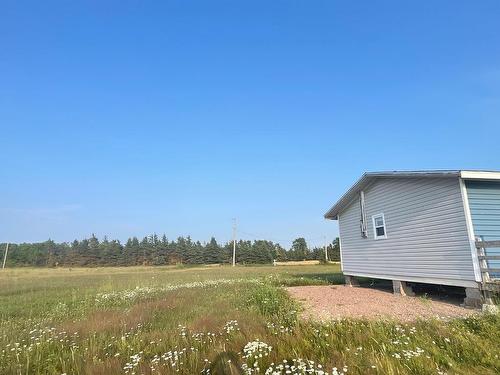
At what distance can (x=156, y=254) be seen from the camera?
398 ft

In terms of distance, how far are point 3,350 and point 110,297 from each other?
9.99 meters

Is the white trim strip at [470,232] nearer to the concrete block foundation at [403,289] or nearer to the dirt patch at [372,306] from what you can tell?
the dirt patch at [372,306]

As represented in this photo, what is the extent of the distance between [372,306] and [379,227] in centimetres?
586

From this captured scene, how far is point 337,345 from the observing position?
5562mm

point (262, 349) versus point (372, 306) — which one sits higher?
point (262, 349)

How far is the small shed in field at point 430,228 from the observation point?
12438mm

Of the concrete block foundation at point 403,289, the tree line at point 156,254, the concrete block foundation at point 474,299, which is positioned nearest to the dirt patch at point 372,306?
the concrete block foundation at point 474,299

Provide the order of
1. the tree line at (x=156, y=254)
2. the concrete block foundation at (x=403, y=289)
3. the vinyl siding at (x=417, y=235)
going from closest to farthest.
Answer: the vinyl siding at (x=417, y=235) < the concrete block foundation at (x=403, y=289) < the tree line at (x=156, y=254)

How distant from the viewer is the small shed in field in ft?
40.8

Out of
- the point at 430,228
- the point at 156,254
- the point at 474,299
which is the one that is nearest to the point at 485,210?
the point at 430,228

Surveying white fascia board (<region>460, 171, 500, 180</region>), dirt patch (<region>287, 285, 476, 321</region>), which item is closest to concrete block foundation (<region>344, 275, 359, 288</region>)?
dirt patch (<region>287, 285, 476, 321</region>)

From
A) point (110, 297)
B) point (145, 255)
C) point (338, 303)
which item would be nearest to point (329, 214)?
point (338, 303)

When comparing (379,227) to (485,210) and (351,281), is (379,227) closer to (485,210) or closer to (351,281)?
(351,281)

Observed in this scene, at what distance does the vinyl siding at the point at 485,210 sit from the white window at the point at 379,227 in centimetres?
487
